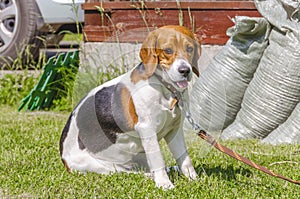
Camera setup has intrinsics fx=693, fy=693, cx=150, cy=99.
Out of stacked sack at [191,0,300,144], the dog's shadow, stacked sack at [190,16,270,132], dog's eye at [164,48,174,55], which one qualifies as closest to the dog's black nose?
dog's eye at [164,48,174,55]

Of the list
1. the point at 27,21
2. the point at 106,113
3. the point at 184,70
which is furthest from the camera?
the point at 27,21

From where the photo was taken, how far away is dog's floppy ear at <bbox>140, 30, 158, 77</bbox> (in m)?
3.60

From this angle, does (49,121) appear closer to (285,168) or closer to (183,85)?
(285,168)

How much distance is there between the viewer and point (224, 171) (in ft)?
14.6

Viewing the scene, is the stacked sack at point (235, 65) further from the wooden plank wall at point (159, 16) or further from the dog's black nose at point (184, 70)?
the dog's black nose at point (184, 70)

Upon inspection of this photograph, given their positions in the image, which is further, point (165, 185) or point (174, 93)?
point (165, 185)

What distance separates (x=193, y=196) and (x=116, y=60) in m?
3.13

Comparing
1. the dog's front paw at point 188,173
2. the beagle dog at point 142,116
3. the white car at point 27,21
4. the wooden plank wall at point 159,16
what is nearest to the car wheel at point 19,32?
the white car at point 27,21

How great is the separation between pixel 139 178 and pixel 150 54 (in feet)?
2.88

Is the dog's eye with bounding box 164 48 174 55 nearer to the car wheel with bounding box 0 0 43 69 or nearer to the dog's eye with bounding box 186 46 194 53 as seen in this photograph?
the dog's eye with bounding box 186 46 194 53

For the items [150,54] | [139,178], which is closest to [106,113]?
[139,178]

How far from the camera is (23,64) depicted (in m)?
8.00

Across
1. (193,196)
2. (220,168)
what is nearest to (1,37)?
(220,168)

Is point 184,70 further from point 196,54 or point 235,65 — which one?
point 235,65
